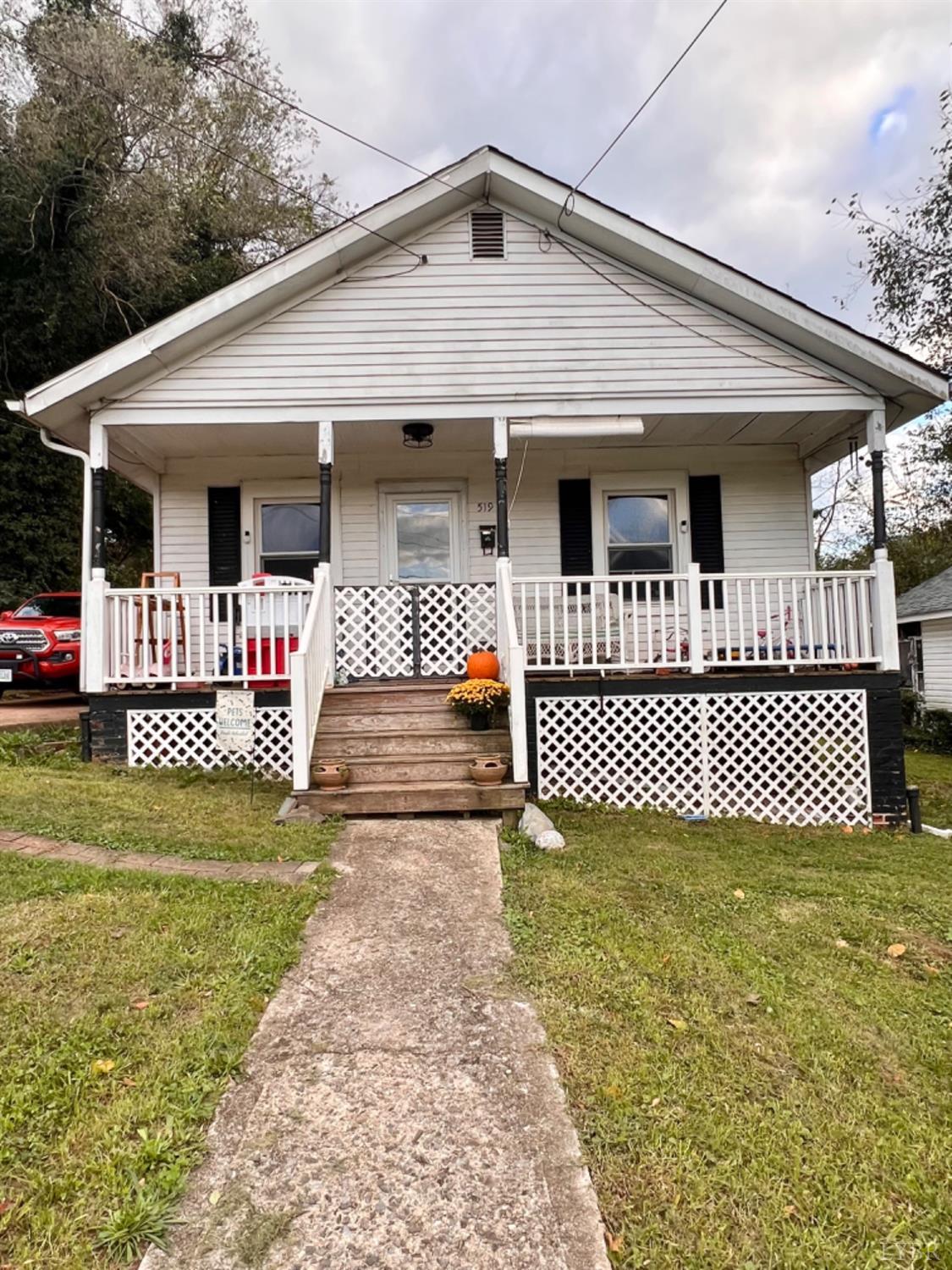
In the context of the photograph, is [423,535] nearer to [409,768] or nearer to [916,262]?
[409,768]

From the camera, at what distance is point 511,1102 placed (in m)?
2.28

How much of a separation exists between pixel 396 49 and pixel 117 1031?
1433 centimetres

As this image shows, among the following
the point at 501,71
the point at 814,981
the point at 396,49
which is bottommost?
the point at 814,981

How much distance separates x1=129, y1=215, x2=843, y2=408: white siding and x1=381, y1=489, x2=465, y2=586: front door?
6.16 ft

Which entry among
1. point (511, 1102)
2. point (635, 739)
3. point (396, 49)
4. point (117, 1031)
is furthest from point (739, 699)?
point (396, 49)

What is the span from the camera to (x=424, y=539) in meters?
9.28

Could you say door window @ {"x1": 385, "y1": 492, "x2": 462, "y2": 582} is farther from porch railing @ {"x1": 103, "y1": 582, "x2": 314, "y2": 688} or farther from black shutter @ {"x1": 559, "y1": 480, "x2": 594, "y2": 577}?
porch railing @ {"x1": 103, "y1": 582, "x2": 314, "y2": 688}

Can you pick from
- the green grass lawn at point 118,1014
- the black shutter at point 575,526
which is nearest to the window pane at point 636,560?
the black shutter at point 575,526

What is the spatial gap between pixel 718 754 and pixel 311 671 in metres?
4.18

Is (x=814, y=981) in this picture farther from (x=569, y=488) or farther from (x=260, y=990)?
(x=569, y=488)

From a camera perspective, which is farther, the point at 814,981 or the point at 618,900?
the point at 618,900

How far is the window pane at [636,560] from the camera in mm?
9250

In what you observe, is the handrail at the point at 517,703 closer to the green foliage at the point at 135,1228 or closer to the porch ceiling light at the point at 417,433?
Answer: the porch ceiling light at the point at 417,433

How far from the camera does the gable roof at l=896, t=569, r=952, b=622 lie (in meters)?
18.6
